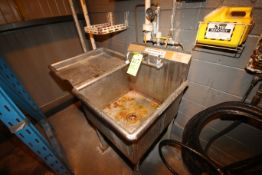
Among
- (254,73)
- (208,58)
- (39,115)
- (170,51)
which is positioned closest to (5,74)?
(39,115)

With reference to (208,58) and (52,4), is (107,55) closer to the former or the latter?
(52,4)

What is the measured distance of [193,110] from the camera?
1.26 meters

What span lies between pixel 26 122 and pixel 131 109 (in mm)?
829

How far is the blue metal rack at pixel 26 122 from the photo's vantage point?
72 centimetres

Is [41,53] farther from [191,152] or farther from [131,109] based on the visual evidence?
[191,152]

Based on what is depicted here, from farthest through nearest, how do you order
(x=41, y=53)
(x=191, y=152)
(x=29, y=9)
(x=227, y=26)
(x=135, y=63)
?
(x=41, y=53), (x=29, y=9), (x=135, y=63), (x=191, y=152), (x=227, y=26)

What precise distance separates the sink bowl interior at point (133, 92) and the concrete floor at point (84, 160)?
24.1 inches

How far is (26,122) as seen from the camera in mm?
788

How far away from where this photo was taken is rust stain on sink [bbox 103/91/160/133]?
120 centimetres

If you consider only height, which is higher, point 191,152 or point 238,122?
point 238,122

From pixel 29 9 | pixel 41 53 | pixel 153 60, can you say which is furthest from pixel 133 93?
pixel 29 9

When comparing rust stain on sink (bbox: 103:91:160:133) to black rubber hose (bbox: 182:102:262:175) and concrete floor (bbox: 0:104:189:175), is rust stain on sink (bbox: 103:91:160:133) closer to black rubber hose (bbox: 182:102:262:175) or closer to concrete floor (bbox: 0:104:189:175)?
black rubber hose (bbox: 182:102:262:175)

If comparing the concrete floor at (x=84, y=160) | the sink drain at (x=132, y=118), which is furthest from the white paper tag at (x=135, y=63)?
the concrete floor at (x=84, y=160)

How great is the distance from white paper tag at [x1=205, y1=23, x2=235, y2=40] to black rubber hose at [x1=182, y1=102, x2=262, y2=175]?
483 millimetres
